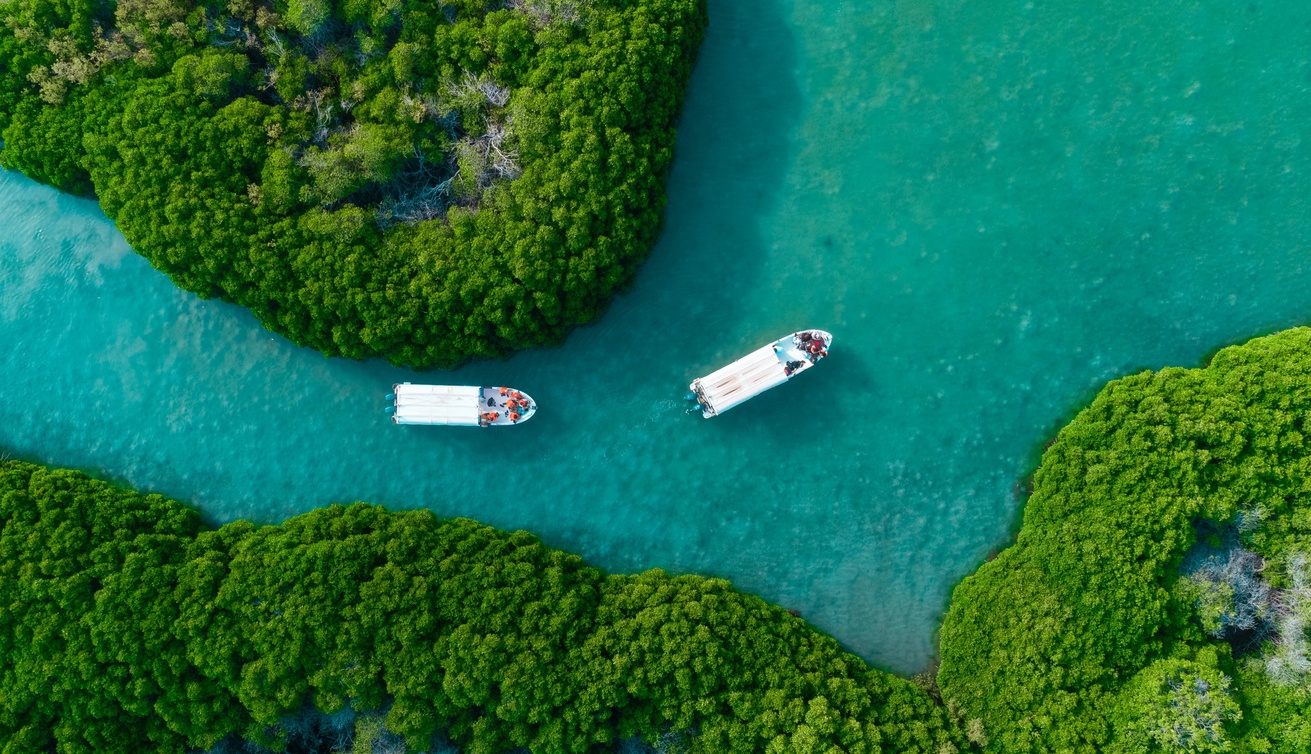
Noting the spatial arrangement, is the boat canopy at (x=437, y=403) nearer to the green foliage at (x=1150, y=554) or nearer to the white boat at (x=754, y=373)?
the white boat at (x=754, y=373)

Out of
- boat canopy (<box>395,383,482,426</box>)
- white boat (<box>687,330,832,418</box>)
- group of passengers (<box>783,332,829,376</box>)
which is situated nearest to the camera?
white boat (<box>687,330,832,418</box>)

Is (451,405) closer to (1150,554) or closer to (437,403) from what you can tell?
(437,403)

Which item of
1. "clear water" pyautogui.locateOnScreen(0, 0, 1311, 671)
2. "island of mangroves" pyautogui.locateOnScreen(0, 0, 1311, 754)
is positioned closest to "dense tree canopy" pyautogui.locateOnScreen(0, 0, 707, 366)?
"island of mangroves" pyautogui.locateOnScreen(0, 0, 1311, 754)

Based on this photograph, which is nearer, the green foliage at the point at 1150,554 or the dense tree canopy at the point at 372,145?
the green foliage at the point at 1150,554

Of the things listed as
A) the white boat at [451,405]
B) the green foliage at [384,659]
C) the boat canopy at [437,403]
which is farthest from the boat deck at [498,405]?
the green foliage at [384,659]

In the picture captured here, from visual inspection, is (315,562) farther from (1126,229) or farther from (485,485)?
(1126,229)

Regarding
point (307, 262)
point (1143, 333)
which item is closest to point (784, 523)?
point (1143, 333)

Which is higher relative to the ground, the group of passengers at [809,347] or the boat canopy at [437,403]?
the group of passengers at [809,347]

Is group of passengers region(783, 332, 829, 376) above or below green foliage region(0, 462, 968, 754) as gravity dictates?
above

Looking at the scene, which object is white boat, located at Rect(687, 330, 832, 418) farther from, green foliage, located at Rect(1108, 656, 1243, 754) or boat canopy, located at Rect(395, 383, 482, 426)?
green foliage, located at Rect(1108, 656, 1243, 754)
